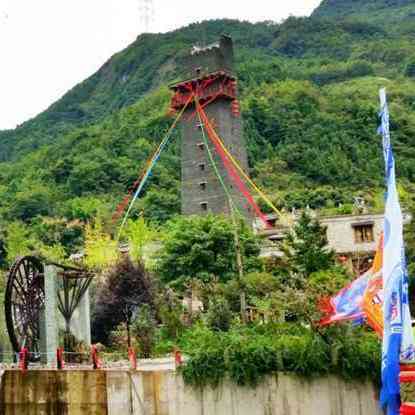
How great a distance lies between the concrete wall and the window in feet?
80.9

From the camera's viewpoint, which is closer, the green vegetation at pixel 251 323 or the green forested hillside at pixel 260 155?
the green vegetation at pixel 251 323

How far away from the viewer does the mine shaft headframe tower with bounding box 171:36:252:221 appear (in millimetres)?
68688

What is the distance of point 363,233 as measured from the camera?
4831cm

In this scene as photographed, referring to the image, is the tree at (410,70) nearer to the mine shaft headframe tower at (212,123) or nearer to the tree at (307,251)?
the mine shaft headframe tower at (212,123)

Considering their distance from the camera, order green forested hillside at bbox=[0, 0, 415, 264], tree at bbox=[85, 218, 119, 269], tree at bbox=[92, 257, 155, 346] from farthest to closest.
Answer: green forested hillside at bbox=[0, 0, 415, 264], tree at bbox=[85, 218, 119, 269], tree at bbox=[92, 257, 155, 346]

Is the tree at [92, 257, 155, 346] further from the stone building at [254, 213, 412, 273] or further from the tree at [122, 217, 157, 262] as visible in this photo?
the tree at [122, 217, 157, 262]

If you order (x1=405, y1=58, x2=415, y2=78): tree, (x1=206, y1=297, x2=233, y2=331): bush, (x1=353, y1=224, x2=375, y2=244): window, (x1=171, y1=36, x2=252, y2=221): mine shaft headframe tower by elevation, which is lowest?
(x1=206, y1=297, x2=233, y2=331): bush

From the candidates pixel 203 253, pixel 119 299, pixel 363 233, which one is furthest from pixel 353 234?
pixel 119 299

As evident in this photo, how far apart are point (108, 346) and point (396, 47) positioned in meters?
149

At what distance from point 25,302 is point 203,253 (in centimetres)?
1352

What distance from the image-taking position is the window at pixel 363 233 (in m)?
48.2

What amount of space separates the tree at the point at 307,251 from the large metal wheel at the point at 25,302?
1096 centimetres

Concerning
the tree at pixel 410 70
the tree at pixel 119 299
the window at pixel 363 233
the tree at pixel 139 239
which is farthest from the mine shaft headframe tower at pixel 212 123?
the tree at pixel 410 70

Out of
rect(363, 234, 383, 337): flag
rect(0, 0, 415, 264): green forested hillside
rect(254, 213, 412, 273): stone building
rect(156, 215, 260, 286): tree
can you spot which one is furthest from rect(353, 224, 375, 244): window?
rect(363, 234, 383, 337): flag
